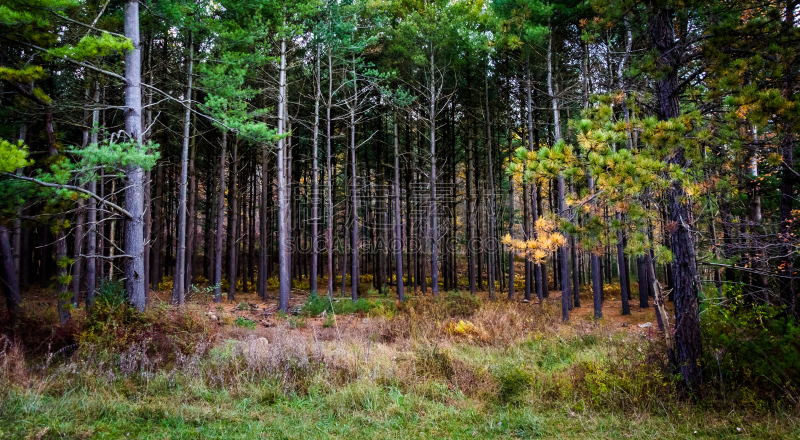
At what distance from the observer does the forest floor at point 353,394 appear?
418cm

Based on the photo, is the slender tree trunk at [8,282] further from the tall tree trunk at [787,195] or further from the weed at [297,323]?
the tall tree trunk at [787,195]

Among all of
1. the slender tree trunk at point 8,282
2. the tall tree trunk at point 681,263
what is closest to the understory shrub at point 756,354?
the tall tree trunk at point 681,263

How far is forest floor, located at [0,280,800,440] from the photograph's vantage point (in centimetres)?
418

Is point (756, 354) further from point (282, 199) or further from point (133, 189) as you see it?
point (282, 199)

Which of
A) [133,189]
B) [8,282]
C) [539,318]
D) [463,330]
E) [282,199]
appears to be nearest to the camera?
[133,189]

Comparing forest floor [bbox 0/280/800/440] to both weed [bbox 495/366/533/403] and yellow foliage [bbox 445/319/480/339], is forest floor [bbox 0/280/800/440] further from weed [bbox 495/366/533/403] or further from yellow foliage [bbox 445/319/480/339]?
yellow foliage [bbox 445/319/480/339]

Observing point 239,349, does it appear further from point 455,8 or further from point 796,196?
point 455,8

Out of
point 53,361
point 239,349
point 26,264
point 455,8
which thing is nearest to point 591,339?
point 239,349

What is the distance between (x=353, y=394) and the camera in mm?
5141

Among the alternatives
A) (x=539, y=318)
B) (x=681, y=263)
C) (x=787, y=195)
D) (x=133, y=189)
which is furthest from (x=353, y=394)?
(x=539, y=318)

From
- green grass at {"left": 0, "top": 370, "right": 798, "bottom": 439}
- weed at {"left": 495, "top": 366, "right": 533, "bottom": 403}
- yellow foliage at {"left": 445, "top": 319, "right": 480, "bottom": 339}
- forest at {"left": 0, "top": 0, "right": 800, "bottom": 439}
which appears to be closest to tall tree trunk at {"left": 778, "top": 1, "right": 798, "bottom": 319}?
forest at {"left": 0, "top": 0, "right": 800, "bottom": 439}

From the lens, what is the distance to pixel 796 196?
6211 millimetres

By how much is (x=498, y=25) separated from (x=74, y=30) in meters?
12.4

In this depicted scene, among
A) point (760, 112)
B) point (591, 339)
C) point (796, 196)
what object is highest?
point (760, 112)
